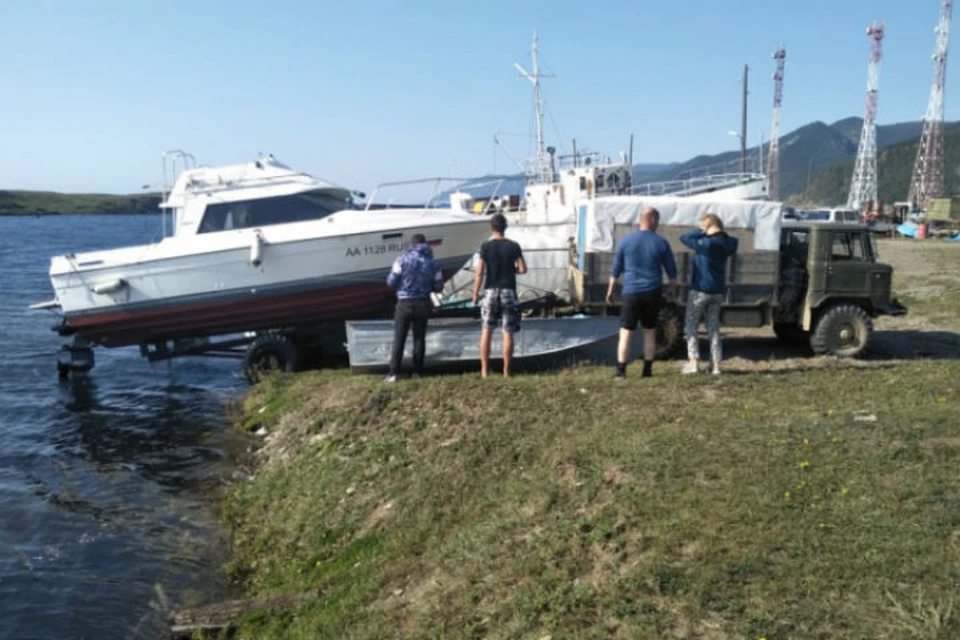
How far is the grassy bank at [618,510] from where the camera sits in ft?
14.3

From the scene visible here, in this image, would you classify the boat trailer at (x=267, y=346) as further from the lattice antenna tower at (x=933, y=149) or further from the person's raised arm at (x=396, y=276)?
the lattice antenna tower at (x=933, y=149)

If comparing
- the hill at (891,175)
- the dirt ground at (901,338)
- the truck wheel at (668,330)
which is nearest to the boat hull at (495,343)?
the truck wheel at (668,330)

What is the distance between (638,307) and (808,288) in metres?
4.63

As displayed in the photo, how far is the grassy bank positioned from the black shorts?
0.69m

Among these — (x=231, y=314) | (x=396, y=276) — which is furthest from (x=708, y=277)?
(x=231, y=314)

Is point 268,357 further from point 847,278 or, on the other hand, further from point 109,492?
point 847,278

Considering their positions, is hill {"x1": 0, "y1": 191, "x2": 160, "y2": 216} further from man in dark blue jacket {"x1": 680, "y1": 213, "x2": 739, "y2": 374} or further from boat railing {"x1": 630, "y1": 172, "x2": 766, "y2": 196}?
man in dark blue jacket {"x1": 680, "y1": 213, "x2": 739, "y2": 374}

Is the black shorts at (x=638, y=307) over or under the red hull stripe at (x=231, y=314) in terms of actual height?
over

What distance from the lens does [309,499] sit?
25.8 ft

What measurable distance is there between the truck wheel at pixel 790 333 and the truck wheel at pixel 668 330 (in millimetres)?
2112

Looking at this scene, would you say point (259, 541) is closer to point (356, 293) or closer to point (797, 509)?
point (797, 509)

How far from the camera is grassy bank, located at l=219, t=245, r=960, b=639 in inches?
172

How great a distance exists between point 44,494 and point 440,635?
7115mm

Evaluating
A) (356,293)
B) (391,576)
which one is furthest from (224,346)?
(391,576)
